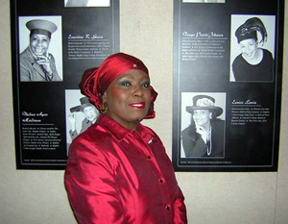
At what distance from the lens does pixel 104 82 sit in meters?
0.85

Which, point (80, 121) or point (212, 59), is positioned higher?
point (212, 59)

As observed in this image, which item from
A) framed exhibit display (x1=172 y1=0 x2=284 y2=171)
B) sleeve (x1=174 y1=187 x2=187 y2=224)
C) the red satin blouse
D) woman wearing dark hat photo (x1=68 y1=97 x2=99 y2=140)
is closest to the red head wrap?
the red satin blouse

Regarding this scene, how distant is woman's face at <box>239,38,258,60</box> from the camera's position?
126cm

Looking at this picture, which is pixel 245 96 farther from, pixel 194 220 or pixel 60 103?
pixel 60 103

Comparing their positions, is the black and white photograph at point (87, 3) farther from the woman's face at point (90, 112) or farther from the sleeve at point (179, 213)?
the sleeve at point (179, 213)

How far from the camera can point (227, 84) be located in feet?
4.17

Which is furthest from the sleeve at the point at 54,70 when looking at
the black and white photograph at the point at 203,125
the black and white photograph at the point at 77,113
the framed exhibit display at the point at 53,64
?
the black and white photograph at the point at 203,125

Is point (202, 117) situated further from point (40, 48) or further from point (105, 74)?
point (40, 48)

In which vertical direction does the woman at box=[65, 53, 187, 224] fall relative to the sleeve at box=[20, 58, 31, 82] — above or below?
below

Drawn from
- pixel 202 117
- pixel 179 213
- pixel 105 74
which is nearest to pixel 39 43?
pixel 105 74

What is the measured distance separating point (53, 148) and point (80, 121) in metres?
0.25

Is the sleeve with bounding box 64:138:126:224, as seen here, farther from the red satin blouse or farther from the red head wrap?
the red head wrap

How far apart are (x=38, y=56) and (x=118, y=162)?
0.90 m

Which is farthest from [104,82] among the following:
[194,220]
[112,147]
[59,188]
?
[194,220]
